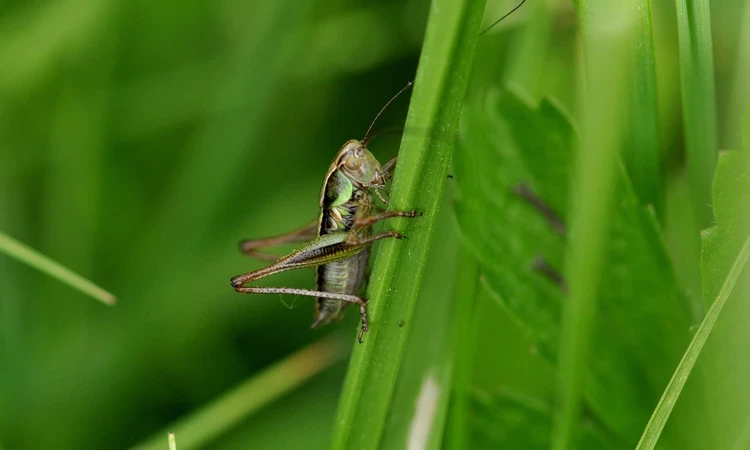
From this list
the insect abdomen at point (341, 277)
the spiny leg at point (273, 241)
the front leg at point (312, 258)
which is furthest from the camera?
the spiny leg at point (273, 241)

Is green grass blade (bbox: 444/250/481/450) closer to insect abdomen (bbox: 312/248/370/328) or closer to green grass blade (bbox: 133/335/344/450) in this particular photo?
insect abdomen (bbox: 312/248/370/328)

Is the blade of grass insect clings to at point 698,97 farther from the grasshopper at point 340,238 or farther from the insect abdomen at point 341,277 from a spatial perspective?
the insect abdomen at point 341,277

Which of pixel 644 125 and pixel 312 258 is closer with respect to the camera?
pixel 644 125

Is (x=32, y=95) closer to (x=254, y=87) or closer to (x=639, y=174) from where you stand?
(x=254, y=87)

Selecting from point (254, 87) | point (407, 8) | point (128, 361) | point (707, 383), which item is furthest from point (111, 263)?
point (707, 383)

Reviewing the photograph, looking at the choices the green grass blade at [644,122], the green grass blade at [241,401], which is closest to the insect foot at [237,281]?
the green grass blade at [241,401]

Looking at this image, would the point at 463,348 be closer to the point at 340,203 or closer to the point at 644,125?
the point at 644,125

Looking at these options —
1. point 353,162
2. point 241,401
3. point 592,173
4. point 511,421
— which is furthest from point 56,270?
point 592,173
